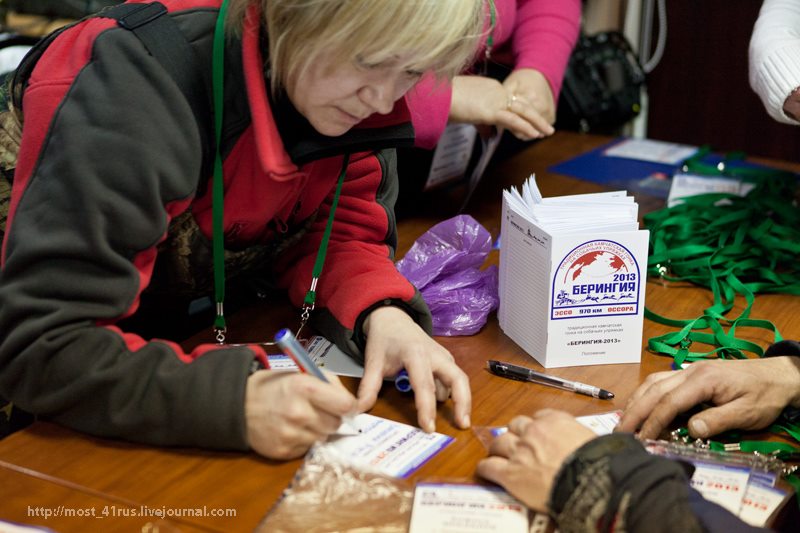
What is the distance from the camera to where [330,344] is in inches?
47.2

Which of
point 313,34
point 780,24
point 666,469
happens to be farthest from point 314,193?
point 780,24

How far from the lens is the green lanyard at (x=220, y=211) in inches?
38.8

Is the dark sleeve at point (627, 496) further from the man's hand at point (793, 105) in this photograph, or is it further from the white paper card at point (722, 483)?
the man's hand at point (793, 105)

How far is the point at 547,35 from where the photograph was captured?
1.82m

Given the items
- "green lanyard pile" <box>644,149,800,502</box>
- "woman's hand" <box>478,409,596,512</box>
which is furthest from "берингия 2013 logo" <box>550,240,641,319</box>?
"woman's hand" <box>478,409,596,512</box>

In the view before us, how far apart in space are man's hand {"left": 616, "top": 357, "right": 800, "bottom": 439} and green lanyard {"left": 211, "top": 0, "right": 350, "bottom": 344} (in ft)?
1.44

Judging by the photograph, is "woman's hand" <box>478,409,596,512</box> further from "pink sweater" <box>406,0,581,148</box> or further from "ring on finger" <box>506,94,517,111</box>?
"pink sweater" <box>406,0,581,148</box>

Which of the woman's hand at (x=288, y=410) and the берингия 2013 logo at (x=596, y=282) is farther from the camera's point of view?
the берингия 2013 logo at (x=596, y=282)

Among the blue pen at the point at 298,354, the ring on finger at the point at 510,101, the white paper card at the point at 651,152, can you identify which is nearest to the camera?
the blue pen at the point at 298,354

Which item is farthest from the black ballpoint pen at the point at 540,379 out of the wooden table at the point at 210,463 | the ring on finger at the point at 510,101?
the ring on finger at the point at 510,101

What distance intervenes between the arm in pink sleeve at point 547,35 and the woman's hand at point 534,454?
3.30ft

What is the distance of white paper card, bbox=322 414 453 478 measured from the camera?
3.03 ft

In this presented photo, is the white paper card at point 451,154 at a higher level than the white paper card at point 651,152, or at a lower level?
higher

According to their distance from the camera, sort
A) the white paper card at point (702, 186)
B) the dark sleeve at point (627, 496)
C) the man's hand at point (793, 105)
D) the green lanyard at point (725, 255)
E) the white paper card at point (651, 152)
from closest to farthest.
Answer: the dark sleeve at point (627, 496) → the green lanyard at point (725, 255) → the man's hand at point (793, 105) → the white paper card at point (702, 186) → the white paper card at point (651, 152)
